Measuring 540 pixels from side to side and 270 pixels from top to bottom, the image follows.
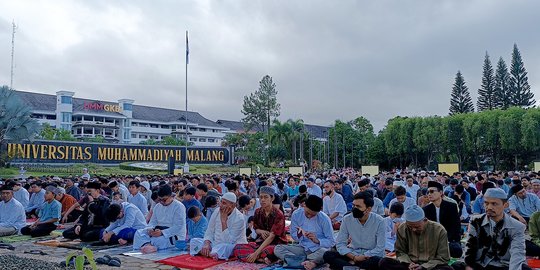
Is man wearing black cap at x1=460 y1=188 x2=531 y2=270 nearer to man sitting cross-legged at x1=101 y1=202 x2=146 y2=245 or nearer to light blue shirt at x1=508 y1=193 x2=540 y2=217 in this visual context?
light blue shirt at x1=508 y1=193 x2=540 y2=217

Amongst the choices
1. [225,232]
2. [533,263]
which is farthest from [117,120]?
[533,263]

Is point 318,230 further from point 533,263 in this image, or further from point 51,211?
point 51,211

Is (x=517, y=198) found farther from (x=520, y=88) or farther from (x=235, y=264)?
(x=520, y=88)

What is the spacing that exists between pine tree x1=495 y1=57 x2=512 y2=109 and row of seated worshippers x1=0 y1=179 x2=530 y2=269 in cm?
4671

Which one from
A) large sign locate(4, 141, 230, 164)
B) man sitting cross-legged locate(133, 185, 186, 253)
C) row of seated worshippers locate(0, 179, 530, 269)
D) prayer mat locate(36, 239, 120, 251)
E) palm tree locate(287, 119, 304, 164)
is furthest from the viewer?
palm tree locate(287, 119, 304, 164)

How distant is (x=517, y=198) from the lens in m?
8.86

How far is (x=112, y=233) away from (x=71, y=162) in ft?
85.4

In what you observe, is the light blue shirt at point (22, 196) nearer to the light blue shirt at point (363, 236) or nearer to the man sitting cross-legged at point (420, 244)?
the light blue shirt at point (363, 236)

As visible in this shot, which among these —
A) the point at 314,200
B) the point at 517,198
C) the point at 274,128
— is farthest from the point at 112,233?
the point at 274,128

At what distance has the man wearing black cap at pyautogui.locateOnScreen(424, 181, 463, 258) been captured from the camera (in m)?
6.73

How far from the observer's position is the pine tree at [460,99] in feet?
170

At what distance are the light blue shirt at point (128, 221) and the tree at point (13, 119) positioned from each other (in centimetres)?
1795

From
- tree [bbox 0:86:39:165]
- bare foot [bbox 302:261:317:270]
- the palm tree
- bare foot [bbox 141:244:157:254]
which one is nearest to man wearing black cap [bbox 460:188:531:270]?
bare foot [bbox 302:261:317:270]

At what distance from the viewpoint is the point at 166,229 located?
307 inches
